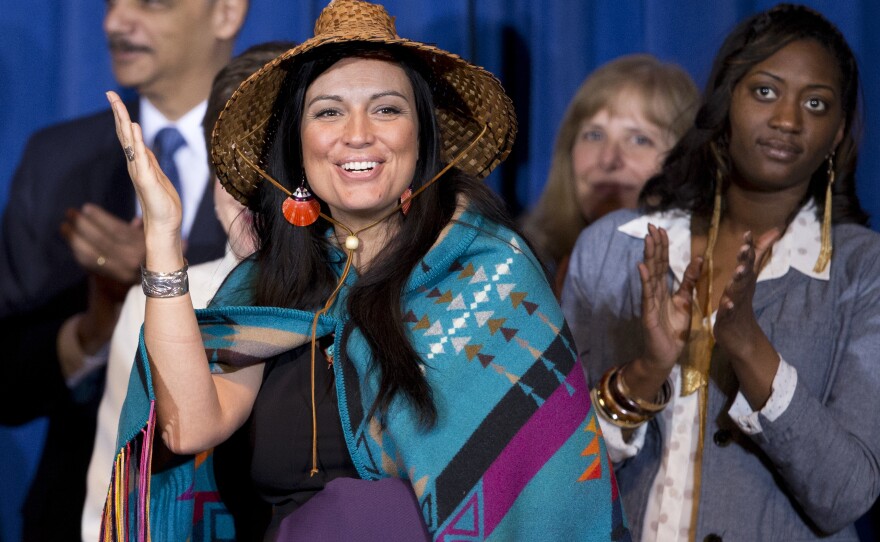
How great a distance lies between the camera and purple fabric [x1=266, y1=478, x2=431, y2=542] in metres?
1.82

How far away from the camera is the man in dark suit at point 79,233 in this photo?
3100 mm

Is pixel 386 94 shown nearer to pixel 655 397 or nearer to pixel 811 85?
pixel 655 397

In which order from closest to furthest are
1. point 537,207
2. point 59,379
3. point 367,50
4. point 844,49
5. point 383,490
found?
point 383,490 → point 367,50 → point 844,49 → point 59,379 → point 537,207

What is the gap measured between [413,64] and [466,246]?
16.5 inches

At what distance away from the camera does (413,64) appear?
2123mm

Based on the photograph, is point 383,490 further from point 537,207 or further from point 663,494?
point 537,207

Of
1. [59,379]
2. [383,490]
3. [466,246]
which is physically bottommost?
[59,379]

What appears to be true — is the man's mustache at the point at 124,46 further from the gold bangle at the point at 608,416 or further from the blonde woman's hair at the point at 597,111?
the gold bangle at the point at 608,416

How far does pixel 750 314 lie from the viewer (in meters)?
2.14

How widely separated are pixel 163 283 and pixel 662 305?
1.05 metres

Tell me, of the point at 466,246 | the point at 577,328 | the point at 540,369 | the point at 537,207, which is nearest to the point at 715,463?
the point at 577,328

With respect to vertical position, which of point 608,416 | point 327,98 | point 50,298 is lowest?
point 50,298

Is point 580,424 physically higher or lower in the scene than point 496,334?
lower

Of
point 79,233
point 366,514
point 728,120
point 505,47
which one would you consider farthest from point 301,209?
point 505,47
